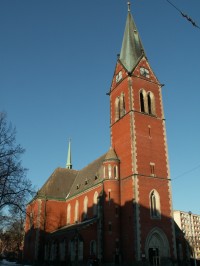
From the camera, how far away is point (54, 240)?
4603 centimetres

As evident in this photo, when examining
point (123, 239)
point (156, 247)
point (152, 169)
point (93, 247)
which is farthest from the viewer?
point (152, 169)

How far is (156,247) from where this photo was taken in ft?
120

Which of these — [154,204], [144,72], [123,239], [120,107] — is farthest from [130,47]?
[123,239]

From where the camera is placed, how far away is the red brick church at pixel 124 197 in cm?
3694

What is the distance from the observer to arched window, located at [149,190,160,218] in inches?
1506

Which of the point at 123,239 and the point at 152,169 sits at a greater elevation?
the point at 152,169

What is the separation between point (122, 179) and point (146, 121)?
8.79 m

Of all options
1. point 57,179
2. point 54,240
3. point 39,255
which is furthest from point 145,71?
point 39,255

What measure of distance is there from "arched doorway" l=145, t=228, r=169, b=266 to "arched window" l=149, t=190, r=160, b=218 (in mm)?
1795

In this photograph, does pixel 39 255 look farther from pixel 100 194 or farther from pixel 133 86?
pixel 133 86

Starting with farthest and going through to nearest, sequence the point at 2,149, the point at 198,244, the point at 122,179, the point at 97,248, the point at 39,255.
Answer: the point at 198,244 < the point at 39,255 < the point at 122,179 < the point at 97,248 < the point at 2,149

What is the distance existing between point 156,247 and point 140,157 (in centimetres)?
1085

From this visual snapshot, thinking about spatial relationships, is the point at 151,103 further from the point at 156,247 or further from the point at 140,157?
the point at 156,247

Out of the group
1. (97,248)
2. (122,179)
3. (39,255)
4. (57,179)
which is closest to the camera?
(97,248)
